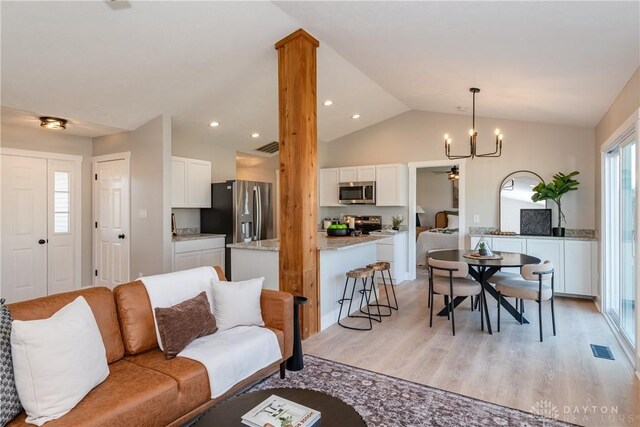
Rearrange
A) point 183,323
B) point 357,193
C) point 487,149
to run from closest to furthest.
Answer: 1. point 183,323
2. point 487,149
3. point 357,193

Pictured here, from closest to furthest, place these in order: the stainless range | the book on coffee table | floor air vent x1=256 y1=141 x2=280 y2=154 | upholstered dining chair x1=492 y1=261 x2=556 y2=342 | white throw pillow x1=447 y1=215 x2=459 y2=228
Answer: the book on coffee table, upholstered dining chair x1=492 y1=261 x2=556 y2=342, floor air vent x1=256 y1=141 x2=280 y2=154, the stainless range, white throw pillow x1=447 y1=215 x2=459 y2=228

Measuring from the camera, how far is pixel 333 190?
714 centimetres

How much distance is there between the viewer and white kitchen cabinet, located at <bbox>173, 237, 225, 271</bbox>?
16.2 feet

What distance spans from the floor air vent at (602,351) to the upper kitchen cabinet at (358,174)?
412 cm

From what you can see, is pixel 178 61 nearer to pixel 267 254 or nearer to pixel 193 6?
pixel 193 6

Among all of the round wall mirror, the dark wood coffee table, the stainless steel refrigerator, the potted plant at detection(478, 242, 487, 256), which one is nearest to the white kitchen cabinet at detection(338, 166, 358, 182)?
the stainless steel refrigerator

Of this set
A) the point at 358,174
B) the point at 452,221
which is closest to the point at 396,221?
the point at 358,174

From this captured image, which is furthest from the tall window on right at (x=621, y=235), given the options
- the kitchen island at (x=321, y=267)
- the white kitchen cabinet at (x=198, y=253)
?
the white kitchen cabinet at (x=198, y=253)

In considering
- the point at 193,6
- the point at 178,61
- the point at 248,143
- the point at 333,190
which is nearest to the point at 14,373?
the point at 193,6

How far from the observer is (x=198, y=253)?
5.22 m

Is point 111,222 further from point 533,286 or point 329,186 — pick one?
point 533,286

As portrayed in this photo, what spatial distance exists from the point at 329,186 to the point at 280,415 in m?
5.88

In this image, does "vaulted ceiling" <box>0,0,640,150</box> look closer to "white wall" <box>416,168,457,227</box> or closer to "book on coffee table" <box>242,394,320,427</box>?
"book on coffee table" <box>242,394,320,427</box>

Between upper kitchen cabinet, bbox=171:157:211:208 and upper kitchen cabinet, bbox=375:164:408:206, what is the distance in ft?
9.81
